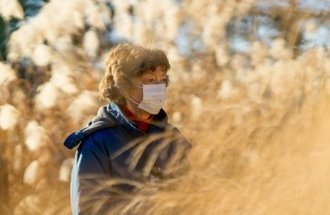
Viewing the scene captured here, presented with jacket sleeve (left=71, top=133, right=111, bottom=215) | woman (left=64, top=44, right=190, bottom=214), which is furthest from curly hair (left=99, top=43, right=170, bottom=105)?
jacket sleeve (left=71, top=133, right=111, bottom=215)

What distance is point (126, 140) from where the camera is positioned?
2.76 metres

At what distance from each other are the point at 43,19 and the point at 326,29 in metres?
1.63

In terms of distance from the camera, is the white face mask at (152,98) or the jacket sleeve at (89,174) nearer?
the jacket sleeve at (89,174)

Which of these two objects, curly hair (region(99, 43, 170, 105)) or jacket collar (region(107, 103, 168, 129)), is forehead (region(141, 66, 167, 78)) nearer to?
curly hair (region(99, 43, 170, 105))

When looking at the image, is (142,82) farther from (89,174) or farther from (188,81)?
(188,81)

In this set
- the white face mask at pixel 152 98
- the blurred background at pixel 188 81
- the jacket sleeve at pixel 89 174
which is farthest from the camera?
the blurred background at pixel 188 81

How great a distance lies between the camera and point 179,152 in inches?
110

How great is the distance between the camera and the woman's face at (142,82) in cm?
284

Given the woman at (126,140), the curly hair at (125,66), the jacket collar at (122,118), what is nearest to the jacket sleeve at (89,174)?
the woman at (126,140)

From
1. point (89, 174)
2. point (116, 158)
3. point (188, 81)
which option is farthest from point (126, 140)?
point (188, 81)

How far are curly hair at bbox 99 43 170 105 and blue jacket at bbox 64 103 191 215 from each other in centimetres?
6

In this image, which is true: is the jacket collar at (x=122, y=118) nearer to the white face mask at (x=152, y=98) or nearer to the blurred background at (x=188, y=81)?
the white face mask at (x=152, y=98)

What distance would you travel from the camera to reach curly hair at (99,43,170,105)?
286cm

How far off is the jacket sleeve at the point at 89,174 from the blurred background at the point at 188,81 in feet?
0.71
